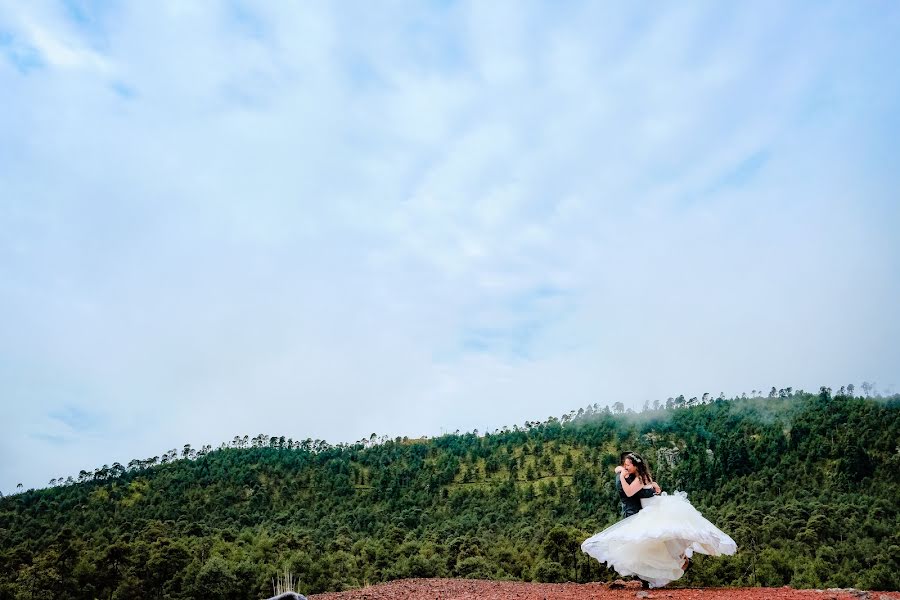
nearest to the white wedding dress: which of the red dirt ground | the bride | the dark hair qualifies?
the bride

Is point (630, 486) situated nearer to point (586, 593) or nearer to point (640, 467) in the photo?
point (640, 467)

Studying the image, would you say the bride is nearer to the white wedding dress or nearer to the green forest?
the white wedding dress

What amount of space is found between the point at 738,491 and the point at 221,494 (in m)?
79.4

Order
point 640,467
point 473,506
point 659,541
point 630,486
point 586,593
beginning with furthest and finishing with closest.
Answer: point 473,506 < point 640,467 < point 630,486 < point 659,541 < point 586,593

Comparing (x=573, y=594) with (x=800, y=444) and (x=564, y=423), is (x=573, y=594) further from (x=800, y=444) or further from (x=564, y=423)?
(x=564, y=423)

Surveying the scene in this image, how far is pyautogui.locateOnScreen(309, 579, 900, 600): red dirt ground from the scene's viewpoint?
352 inches

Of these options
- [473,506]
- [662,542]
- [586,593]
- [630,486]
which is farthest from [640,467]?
[473,506]

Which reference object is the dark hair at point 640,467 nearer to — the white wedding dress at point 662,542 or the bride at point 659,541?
the bride at point 659,541

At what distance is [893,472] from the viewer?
80.8 metres

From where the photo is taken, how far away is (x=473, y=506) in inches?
3853

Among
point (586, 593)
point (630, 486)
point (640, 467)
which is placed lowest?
point (586, 593)

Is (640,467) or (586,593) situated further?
(640,467)

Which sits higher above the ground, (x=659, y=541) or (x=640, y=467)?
(x=640, y=467)

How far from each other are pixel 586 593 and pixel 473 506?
301ft
